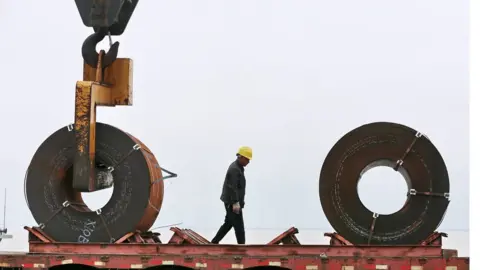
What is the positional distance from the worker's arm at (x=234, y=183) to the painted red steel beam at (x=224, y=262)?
1110 mm

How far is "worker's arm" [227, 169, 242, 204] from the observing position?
12.1 metres

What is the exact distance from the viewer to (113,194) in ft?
41.0

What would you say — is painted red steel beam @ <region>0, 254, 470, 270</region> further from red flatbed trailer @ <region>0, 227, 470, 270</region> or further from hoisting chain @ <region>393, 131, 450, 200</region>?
hoisting chain @ <region>393, 131, 450, 200</region>

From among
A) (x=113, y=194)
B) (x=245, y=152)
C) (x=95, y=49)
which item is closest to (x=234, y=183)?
(x=245, y=152)

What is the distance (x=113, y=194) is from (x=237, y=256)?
228cm

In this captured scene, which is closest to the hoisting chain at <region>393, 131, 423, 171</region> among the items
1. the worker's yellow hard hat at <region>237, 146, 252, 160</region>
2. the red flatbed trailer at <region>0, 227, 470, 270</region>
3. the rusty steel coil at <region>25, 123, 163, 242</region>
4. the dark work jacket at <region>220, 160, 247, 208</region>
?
the red flatbed trailer at <region>0, 227, 470, 270</region>

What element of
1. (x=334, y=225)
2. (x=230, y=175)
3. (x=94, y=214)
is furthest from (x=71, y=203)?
(x=334, y=225)

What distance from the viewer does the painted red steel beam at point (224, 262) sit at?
1087 centimetres

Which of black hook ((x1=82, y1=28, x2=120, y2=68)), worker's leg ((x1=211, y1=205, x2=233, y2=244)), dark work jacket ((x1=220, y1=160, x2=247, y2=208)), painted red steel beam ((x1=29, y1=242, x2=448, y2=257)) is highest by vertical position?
black hook ((x1=82, y1=28, x2=120, y2=68))

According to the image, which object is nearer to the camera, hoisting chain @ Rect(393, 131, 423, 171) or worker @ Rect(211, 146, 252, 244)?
hoisting chain @ Rect(393, 131, 423, 171)

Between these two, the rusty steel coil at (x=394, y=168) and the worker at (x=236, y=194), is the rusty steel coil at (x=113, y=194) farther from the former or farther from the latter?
the rusty steel coil at (x=394, y=168)

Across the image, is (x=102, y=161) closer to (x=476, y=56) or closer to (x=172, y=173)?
(x=172, y=173)

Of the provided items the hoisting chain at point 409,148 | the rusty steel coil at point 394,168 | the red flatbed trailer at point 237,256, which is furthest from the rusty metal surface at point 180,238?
the hoisting chain at point 409,148

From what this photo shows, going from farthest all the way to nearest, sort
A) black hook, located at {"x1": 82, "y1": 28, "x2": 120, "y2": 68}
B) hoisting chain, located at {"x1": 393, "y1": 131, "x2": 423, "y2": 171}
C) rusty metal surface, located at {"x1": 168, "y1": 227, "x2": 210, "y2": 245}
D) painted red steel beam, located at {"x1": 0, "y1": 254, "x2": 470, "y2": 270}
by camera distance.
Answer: black hook, located at {"x1": 82, "y1": 28, "x2": 120, "y2": 68} < hoisting chain, located at {"x1": 393, "y1": 131, "x2": 423, "y2": 171} < rusty metal surface, located at {"x1": 168, "y1": 227, "x2": 210, "y2": 245} < painted red steel beam, located at {"x1": 0, "y1": 254, "x2": 470, "y2": 270}
